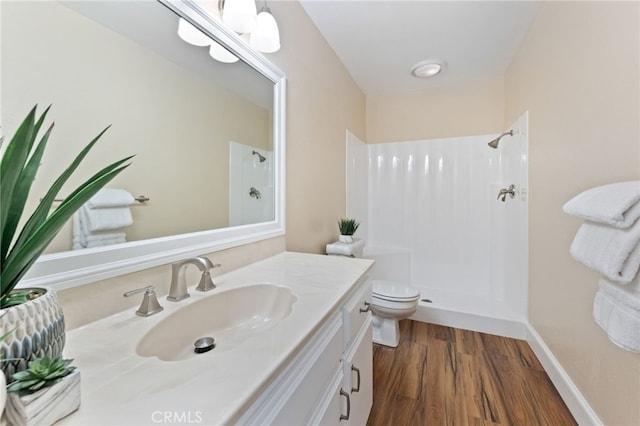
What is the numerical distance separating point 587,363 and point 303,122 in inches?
76.7

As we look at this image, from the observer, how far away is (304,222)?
1756 mm

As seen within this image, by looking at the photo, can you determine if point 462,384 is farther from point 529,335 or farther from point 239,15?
point 239,15

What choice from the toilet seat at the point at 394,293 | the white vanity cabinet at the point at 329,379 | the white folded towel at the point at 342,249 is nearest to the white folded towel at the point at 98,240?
the white vanity cabinet at the point at 329,379

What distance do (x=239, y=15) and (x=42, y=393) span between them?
4.08 feet

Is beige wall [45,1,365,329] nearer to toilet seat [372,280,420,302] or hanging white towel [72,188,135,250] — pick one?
hanging white towel [72,188,135,250]

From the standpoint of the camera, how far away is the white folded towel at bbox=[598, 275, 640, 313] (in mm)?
739

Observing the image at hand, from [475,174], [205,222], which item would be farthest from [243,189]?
[475,174]

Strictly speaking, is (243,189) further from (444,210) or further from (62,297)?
(444,210)

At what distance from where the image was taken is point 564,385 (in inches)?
54.6

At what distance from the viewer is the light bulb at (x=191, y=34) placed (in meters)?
0.95

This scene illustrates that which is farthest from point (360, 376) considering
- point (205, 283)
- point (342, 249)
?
point (342, 249)

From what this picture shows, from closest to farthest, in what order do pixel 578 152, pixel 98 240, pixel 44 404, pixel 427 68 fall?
pixel 44 404
pixel 98 240
pixel 578 152
pixel 427 68

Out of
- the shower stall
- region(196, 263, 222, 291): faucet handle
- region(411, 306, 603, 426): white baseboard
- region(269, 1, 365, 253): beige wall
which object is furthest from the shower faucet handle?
region(196, 263, 222, 291): faucet handle

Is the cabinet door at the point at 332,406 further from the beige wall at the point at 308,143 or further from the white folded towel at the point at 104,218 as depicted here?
the white folded towel at the point at 104,218
